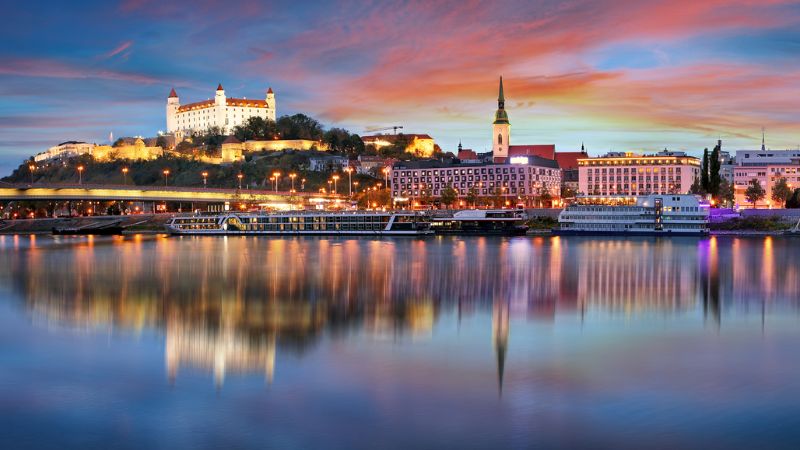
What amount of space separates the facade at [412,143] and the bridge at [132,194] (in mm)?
51380

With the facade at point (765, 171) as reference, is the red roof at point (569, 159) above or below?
above

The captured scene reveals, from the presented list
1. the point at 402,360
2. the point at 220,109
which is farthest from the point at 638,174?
the point at 402,360

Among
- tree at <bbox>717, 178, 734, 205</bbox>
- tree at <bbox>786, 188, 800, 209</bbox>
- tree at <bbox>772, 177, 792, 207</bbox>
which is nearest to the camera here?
tree at <bbox>786, 188, 800, 209</bbox>

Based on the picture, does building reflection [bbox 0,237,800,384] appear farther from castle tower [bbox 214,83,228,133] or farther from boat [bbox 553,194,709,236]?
castle tower [bbox 214,83,228,133]

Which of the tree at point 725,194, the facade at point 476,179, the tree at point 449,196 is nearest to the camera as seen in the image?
the tree at point 725,194

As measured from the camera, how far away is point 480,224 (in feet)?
237

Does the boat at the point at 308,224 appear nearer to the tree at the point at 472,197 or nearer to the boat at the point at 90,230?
the boat at the point at 90,230

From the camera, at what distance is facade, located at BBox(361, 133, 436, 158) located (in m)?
147

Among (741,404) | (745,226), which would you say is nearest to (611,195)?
(745,226)

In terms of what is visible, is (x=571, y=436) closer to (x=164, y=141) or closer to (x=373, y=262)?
(x=373, y=262)

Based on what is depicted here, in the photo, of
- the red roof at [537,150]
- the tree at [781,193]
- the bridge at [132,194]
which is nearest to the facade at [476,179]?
the red roof at [537,150]

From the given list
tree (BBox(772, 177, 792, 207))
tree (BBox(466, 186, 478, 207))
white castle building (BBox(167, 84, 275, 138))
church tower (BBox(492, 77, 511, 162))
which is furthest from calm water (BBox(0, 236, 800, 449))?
white castle building (BBox(167, 84, 275, 138))

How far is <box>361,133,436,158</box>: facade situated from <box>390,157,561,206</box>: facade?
26.8 m

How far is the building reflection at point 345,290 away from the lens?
18.8 m
